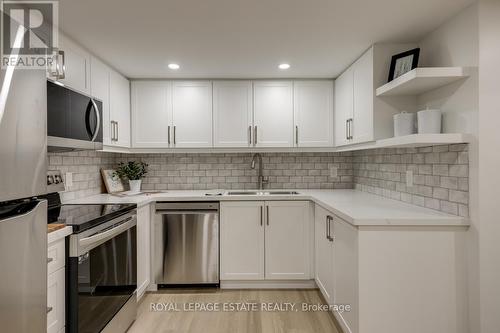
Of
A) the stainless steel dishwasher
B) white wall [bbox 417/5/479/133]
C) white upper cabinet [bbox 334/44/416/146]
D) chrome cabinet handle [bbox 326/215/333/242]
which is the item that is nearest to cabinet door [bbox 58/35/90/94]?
the stainless steel dishwasher

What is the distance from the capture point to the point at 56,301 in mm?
1507

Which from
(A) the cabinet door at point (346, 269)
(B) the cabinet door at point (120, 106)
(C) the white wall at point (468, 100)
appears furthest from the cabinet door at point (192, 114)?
(C) the white wall at point (468, 100)

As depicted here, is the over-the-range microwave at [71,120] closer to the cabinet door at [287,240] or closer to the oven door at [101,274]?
the oven door at [101,274]

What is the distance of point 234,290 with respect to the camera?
2969 millimetres

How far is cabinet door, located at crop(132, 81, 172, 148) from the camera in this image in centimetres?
322

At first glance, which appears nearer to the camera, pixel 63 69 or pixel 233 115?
pixel 63 69

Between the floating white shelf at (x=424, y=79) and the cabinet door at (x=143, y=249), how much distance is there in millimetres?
2221

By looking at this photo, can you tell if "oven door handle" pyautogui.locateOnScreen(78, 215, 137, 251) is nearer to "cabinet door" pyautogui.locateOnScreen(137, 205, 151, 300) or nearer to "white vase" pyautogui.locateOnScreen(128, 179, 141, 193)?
"cabinet door" pyautogui.locateOnScreen(137, 205, 151, 300)

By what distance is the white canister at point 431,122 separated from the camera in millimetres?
1877

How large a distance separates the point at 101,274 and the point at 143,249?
86 centimetres

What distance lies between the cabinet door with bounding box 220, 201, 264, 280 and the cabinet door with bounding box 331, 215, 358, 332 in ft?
2.89

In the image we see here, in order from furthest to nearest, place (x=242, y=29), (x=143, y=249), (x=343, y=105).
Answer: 1. (x=343, y=105)
2. (x=143, y=249)
3. (x=242, y=29)

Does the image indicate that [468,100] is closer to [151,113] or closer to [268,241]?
[268,241]

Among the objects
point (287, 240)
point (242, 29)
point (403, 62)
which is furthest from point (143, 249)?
point (403, 62)
